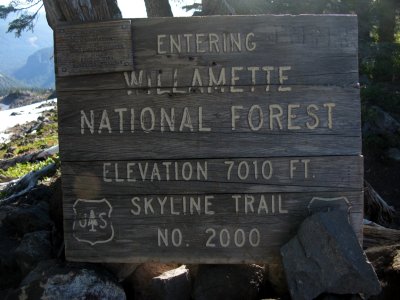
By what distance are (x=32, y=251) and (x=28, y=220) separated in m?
0.58

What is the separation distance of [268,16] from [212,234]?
1.65 metres

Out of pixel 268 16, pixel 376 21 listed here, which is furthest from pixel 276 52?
pixel 376 21

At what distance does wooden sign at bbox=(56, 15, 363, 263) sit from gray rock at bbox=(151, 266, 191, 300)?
0.15m

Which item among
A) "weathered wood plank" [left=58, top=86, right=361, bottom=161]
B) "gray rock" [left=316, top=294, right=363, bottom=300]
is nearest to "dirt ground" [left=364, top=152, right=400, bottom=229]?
"weathered wood plank" [left=58, top=86, right=361, bottom=161]

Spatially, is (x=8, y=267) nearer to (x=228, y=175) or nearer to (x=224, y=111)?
(x=228, y=175)

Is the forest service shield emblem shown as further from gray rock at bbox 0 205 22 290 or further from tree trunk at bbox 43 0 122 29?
tree trunk at bbox 43 0 122 29

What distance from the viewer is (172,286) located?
3.86 meters

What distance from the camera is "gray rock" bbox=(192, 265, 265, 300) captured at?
387 cm

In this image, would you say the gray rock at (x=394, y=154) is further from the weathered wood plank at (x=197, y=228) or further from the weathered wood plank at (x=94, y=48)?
the weathered wood plank at (x=94, y=48)

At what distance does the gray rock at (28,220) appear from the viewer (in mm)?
4773

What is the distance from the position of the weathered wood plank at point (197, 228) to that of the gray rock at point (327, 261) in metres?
0.18

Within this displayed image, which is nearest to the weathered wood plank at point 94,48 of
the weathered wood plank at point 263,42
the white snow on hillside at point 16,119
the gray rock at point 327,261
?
the weathered wood plank at point 263,42

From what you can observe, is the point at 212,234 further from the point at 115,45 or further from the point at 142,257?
the point at 115,45

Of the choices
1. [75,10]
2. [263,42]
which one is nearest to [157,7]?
[75,10]
